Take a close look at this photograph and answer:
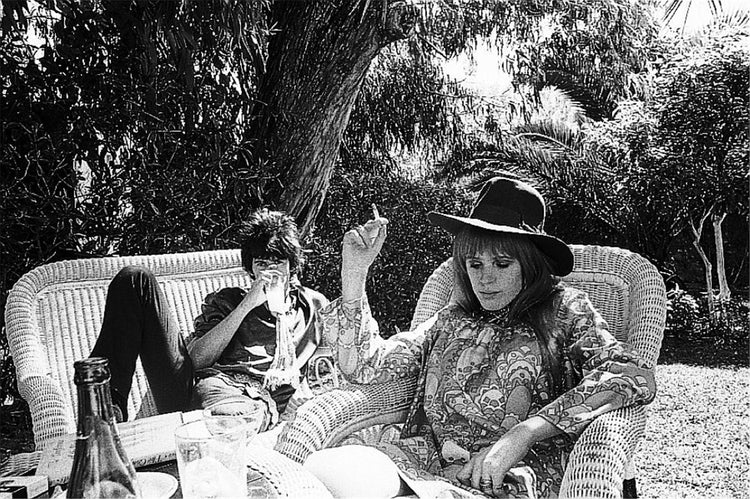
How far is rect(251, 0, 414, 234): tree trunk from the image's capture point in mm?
3666

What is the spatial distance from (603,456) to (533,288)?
17.2 inches

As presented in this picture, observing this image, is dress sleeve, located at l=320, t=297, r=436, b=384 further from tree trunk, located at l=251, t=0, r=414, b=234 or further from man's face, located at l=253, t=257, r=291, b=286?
tree trunk, located at l=251, t=0, r=414, b=234

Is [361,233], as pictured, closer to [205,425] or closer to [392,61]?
[205,425]

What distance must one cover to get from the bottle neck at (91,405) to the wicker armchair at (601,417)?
2.02 feet

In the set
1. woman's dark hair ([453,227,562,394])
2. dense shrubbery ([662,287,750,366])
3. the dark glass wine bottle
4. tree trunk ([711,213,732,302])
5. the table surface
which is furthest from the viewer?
tree trunk ([711,213,732,302])

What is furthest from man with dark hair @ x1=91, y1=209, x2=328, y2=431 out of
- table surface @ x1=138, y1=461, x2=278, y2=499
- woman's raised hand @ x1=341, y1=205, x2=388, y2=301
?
table surface @ x1=138, y1=461, x2=278, y2=499

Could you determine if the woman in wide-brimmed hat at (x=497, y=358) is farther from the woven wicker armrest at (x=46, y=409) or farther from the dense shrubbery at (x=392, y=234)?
the dense shrubbery at (x=392, y=234)

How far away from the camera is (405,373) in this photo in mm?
1935

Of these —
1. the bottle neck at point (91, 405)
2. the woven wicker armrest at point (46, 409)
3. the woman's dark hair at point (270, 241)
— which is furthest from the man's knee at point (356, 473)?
the woman's dark hair at point (270, 241)

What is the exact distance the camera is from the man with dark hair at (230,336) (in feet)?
7.30

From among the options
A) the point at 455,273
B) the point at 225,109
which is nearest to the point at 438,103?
the point at 225,109

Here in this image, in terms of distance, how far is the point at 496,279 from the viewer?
180 cm

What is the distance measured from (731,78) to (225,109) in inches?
114

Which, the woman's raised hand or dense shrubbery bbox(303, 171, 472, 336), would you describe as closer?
the woman's raised hand
